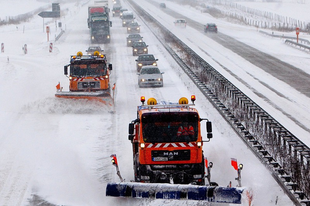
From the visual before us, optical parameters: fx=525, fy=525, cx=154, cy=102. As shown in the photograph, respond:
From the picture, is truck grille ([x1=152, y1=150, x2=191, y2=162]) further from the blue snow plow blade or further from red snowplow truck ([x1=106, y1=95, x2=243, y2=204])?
the blue snow plow blade

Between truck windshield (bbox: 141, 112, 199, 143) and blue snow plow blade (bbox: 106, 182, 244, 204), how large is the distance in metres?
1.15

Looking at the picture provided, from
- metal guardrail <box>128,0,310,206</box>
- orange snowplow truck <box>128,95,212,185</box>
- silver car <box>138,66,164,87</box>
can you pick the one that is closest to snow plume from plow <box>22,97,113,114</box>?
metal guardrail <box>128,0,310,206</box>

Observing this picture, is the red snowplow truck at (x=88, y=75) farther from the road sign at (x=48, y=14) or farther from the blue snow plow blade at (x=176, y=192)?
the road sign at (x=48, y=14)

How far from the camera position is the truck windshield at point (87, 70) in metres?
24.3

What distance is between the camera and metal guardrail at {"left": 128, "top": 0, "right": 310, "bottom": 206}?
1348 centimetres

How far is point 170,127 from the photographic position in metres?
11.9

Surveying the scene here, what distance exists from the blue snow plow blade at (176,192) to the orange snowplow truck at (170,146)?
0.73m

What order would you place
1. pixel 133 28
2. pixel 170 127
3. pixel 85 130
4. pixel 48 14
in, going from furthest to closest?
pixel 133 28
pixel 48 14
pixel 85 130
pixel 170 127

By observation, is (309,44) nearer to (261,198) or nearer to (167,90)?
(167,90)

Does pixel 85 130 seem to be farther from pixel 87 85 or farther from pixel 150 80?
pixel 150 80

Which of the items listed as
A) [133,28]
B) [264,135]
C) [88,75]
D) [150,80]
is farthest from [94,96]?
[133,28]

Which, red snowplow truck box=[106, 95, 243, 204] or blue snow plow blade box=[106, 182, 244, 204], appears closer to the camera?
blue snow plow blade box=[106, 182, 244, 204]

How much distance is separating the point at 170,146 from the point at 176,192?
119 centimetres

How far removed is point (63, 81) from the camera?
31.4m
